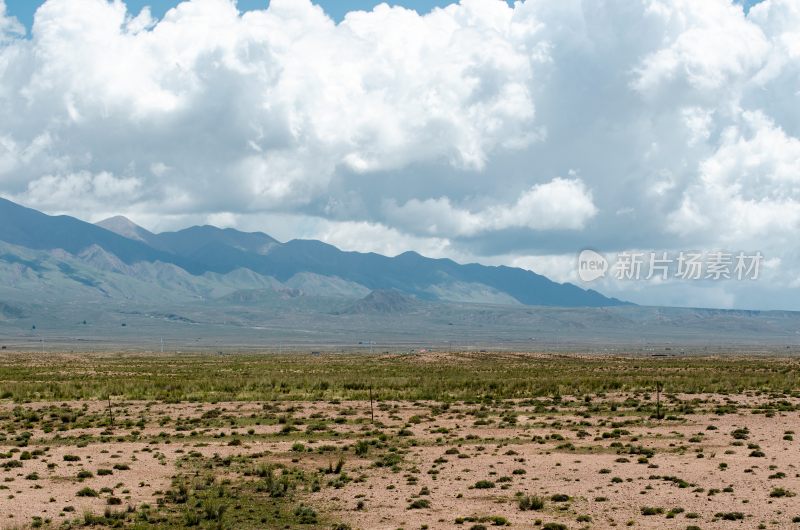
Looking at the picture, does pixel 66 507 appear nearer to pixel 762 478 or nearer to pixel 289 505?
pixel 289 505

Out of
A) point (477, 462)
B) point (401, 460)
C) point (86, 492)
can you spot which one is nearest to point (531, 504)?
point (477, 462)

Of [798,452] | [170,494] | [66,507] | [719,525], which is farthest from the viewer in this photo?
[798,452]

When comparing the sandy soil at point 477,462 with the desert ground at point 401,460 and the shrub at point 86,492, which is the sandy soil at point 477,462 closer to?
the desert ground at point 401,460

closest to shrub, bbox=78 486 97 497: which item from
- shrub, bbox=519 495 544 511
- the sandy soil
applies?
the sandy soil

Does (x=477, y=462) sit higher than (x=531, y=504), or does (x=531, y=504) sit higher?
(x=531, y=504)

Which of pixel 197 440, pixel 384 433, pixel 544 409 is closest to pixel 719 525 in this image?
pixel 384 433

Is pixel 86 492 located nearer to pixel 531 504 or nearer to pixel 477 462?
pixel 531 504

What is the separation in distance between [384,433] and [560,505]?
16900 mm

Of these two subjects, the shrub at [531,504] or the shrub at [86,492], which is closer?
the shrub at [531,504]

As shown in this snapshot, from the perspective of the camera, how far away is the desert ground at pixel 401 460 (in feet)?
80.5

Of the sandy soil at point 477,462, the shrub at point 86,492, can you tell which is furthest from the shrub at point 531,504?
the shrub at point 86,492

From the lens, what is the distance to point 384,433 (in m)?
41.7

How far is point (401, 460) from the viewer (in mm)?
33875

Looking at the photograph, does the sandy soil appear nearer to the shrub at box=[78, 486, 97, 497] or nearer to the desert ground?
the desert ground
